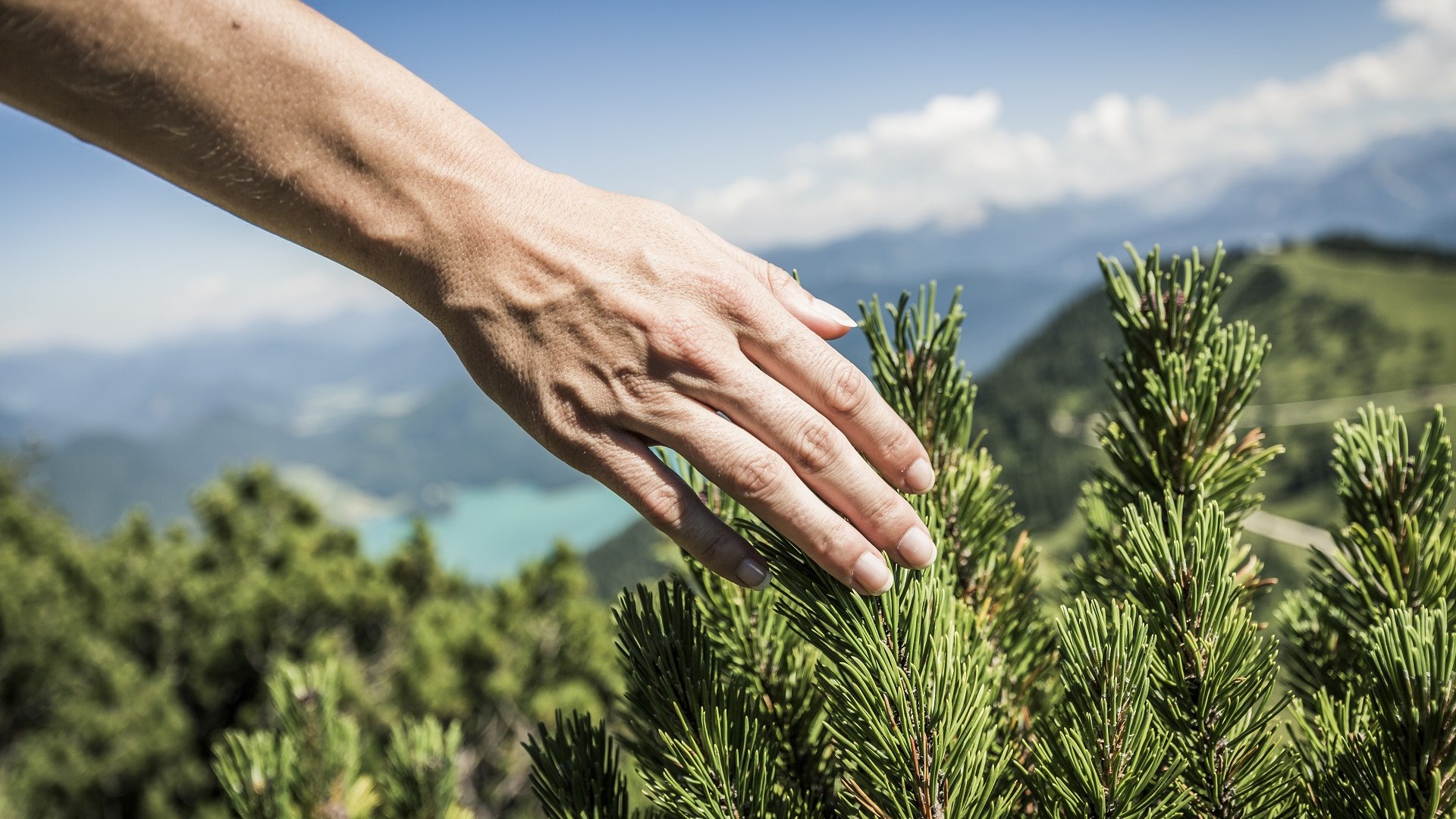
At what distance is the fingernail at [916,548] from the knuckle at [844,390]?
221 millimetres

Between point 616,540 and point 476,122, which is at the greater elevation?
point 476,122

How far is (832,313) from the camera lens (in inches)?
55.0

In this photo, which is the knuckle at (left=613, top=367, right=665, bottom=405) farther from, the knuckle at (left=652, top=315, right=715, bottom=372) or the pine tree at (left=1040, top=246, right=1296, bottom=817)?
the pine tree at (left=1040, top=246, right=1296, bottom=817)

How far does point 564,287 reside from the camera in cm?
118

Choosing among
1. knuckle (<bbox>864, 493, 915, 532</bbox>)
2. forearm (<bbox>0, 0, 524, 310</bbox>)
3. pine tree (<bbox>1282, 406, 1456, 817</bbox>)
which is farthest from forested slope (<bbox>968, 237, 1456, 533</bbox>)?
forearm (<bbox>0, 0, 524, 310</bbox>)

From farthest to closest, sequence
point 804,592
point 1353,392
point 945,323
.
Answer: point 1353,392 → point 945,323 → point 804,592

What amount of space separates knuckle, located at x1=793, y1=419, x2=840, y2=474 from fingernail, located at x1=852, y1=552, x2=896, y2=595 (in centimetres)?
15

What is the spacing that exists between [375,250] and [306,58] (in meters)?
0.27

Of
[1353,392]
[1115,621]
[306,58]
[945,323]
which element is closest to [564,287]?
[306,58]

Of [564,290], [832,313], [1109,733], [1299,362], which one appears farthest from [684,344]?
[1299,362]

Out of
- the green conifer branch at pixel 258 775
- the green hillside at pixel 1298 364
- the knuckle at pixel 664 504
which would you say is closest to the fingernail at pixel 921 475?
the knuckle at pixel 664 504

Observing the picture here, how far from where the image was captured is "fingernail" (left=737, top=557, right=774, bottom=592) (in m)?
1.27

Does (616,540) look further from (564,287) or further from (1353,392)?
(564,287)

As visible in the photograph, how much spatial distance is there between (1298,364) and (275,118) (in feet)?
524
